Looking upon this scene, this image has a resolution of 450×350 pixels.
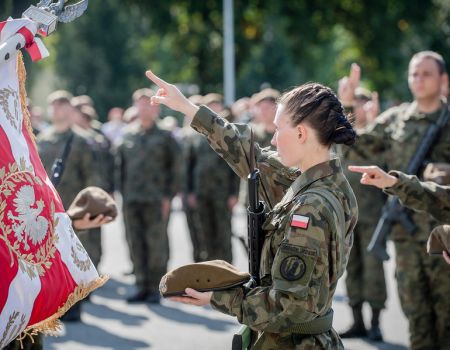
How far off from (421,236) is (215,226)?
550 cm

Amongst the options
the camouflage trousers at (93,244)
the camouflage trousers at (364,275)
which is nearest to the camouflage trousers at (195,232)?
the camouflage trousers at (93,244)

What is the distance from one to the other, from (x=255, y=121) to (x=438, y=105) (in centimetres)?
514

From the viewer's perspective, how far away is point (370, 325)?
28.0ft

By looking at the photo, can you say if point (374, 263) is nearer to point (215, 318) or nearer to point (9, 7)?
point (215, 318)

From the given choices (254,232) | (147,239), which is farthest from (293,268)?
(147,239)

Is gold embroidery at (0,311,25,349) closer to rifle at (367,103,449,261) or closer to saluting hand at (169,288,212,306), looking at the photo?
saluting hand at (169,288,212,306)

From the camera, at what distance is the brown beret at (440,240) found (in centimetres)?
454

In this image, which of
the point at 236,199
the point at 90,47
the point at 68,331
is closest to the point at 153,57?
the point at 90,47

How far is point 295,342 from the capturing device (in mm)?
3570

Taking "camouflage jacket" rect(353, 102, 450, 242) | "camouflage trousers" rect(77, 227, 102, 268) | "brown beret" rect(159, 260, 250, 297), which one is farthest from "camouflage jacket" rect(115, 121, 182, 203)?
"brown beret" rect(159, 260, 250, 297)

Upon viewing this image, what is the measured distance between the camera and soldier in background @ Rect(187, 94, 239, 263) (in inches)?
464

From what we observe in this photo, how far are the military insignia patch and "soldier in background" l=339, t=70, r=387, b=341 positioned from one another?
4687mm

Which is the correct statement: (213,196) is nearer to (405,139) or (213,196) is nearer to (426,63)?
(405,139)

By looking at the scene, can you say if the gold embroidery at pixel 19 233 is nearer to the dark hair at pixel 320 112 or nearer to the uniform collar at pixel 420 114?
the dark hair at pixel 320 112
